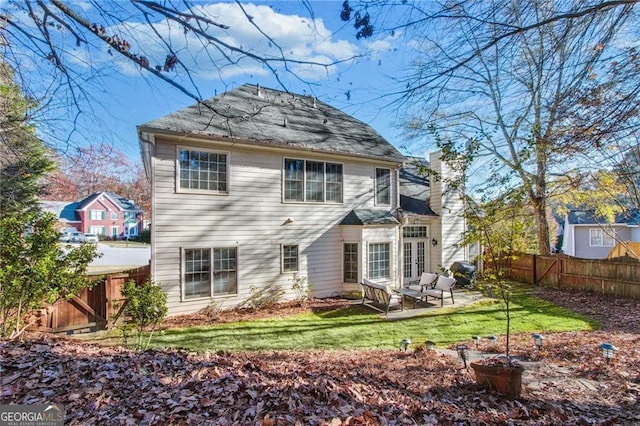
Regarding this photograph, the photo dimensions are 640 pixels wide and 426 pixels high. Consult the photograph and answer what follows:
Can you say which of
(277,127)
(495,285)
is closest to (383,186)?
(277,127)

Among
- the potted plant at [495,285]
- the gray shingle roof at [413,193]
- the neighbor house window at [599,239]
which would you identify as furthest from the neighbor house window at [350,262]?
the neighbor house window at [599,239]

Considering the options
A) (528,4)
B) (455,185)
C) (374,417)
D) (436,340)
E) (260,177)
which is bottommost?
(436,340)

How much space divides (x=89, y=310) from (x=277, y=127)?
792 cm

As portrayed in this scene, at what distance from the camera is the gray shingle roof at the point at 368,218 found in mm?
11508

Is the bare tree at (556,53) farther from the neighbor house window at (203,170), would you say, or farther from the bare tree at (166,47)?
the neighbor house window at (203,170)

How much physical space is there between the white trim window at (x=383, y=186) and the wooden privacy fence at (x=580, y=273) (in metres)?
5.24

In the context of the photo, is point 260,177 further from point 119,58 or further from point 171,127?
point 119,58

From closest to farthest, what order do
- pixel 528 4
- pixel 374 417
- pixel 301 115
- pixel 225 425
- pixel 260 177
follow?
pixel 225 425
pixel 374 417
pixel 528 4
pixel 260 177
pixel 301 115

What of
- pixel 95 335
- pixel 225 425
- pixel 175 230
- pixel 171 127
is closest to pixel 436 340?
pixel 225 425

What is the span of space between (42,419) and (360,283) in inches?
374

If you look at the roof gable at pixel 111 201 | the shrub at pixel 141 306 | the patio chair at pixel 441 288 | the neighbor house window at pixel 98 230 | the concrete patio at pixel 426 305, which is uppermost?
the roof gable at pixel 111 201

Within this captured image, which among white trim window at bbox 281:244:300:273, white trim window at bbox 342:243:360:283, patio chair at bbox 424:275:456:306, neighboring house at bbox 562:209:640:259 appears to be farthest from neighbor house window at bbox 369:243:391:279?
neighboring house at bbox 562:209:640:259

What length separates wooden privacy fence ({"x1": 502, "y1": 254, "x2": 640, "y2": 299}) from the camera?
11312 mm

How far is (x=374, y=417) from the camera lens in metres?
2.78
